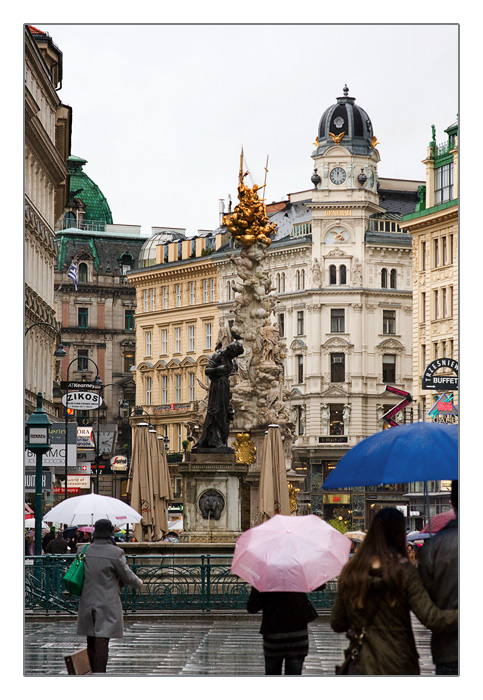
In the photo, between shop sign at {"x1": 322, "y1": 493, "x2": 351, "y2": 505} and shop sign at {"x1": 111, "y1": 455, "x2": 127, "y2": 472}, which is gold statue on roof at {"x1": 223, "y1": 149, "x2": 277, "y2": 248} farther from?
shop sign at {"x1": 322, "y1": 493, "x2": 351, "y2": 505}

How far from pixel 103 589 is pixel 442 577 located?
14.6 feet

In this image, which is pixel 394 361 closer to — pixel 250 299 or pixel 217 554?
pixel 250 299

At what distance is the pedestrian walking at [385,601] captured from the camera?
31.8 ft

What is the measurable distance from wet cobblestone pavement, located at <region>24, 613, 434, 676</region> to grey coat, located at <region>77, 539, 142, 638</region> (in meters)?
0.78

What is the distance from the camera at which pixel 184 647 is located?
1847 centimetres

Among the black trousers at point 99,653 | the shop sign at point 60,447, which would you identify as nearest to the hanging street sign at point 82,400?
the shop sign at point 60,447

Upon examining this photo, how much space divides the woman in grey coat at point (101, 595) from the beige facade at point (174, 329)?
85.1 meters

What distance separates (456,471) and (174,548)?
14883mm

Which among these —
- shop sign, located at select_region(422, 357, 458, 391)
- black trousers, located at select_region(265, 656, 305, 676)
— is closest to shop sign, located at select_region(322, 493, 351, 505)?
shop sign, located at select_region(422, 357, 458, 391)

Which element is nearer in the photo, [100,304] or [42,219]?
[42,219]

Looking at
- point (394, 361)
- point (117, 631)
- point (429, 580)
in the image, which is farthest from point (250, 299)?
point (394, 361)

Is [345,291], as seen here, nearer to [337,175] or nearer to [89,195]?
[337,175]

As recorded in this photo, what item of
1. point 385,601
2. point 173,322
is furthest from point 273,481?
point 173,322

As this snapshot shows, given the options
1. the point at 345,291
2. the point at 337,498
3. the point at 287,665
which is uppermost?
the point at 345,291
